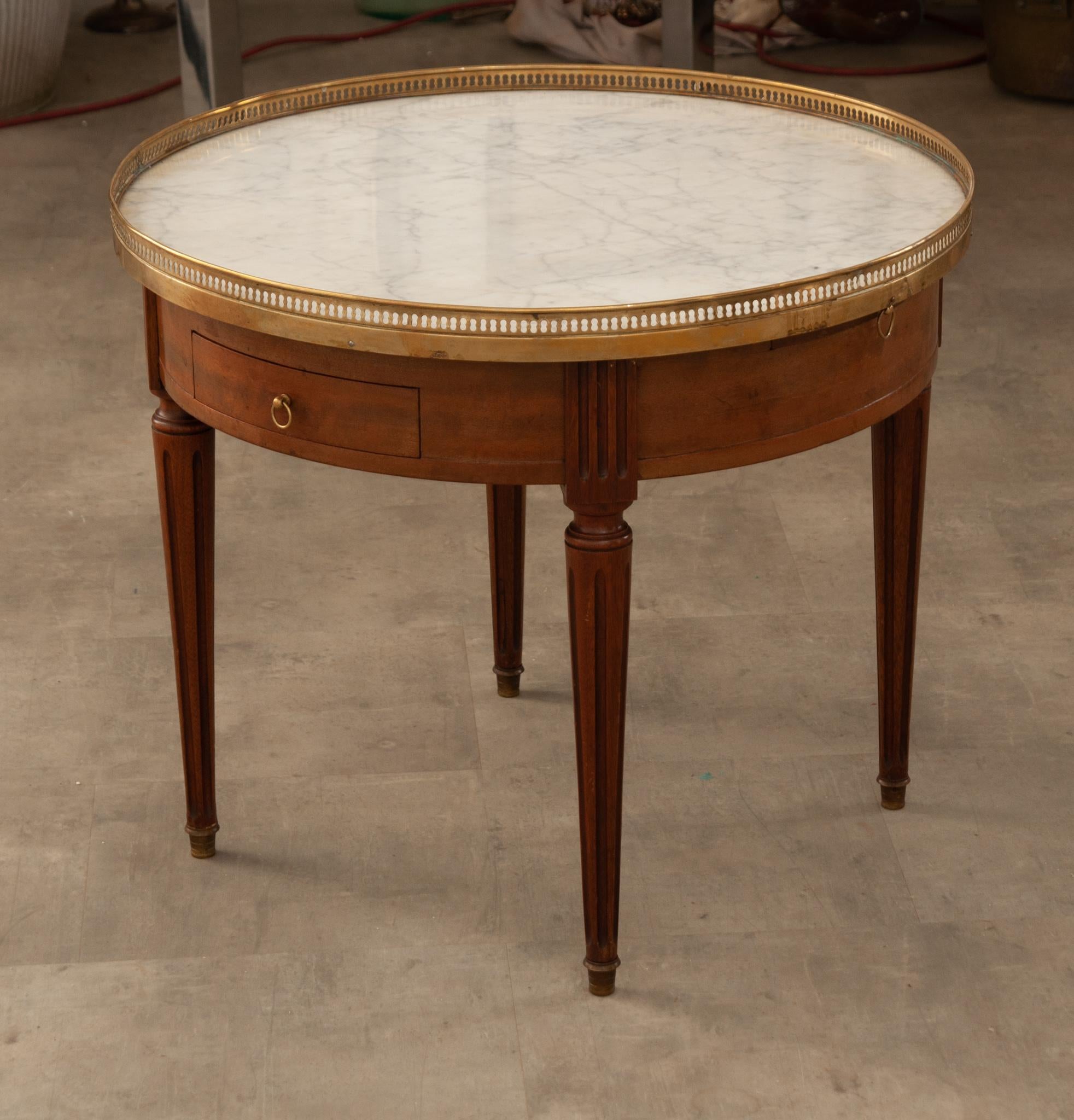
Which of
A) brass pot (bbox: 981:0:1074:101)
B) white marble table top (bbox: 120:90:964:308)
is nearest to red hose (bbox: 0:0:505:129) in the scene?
brass pot (bbox: 981:0:1074:101)

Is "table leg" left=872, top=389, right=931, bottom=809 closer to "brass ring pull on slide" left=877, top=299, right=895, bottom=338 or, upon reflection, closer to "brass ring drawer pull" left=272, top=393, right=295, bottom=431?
"brass ring pull on slide" left=877, top=299, right=895, bottom=338

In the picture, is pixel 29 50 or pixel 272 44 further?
pixel 272 44

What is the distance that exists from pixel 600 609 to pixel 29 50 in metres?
3.79

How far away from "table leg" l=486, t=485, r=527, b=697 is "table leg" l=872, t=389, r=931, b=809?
480mm

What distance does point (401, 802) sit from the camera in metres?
2.14

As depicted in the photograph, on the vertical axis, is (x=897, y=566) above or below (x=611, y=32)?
above

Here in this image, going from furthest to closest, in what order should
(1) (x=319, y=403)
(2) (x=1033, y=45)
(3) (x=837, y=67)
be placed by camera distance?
1. (3) (x=837, y=67)
2. (2) (x=1033, y=45)
3. (1) (x=319, y=403)

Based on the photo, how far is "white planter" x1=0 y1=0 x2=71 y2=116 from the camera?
4699 millimetres

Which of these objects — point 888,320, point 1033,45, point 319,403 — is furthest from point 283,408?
point 1033,45

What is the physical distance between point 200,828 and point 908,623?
86cm

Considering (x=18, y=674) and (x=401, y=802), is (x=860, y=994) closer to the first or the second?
(x=401, y=802)

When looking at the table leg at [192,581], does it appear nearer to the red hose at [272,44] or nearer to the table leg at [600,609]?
the table leg at [600,609]

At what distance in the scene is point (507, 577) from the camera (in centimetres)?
228

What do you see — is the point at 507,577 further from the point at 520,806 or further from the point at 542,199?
the point at 542,199
